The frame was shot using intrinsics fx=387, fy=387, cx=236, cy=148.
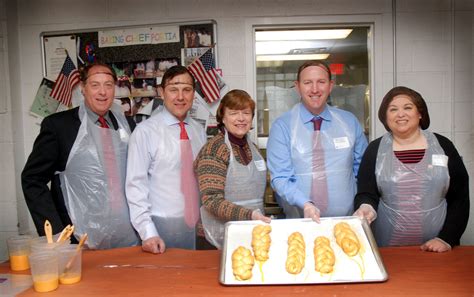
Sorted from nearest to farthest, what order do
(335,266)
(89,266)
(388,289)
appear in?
(388,289) → (335,266) → (89,266)

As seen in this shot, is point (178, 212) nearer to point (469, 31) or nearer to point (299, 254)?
point (299, 254)

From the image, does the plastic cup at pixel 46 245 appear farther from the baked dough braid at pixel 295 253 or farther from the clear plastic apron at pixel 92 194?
the baked dough braid at pixel 295 253

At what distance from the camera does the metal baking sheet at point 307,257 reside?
4.44ft

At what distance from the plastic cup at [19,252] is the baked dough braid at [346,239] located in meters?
1.27

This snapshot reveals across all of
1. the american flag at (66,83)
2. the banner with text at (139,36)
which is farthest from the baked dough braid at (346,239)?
the american flag at (66,83)

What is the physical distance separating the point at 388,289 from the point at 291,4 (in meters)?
2.38

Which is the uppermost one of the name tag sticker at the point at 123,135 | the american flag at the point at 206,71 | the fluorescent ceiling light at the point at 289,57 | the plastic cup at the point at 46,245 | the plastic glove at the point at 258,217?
the fluorescent ceiling light at the point at 289,57

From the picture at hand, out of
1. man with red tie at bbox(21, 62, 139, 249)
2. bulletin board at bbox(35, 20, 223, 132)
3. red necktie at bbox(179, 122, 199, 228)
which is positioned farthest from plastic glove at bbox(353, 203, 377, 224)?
bulletin board at bbox(35, 20, 223, 132)

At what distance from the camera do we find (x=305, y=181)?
2.12m

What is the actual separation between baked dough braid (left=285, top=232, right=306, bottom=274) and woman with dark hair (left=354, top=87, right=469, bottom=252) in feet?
1.52

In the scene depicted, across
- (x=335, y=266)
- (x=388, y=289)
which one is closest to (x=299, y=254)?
(x=335, y=266)

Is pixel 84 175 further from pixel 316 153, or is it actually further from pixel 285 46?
pixel 285 46

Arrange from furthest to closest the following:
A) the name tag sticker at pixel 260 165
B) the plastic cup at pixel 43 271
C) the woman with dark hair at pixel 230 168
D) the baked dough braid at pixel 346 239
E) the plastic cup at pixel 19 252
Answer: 1. the name tag sticker at pixel 260 165
2. the woman with dark hair at pixel 230 168
3. the plastic cup at pixel 19 252
4. the baked dough braid at pixel 346 239
5. the plastic cup at pixel 43 271

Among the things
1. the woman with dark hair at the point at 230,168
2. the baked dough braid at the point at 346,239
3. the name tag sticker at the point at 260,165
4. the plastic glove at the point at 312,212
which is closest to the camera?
the baked dough braid at the point at 346,239
